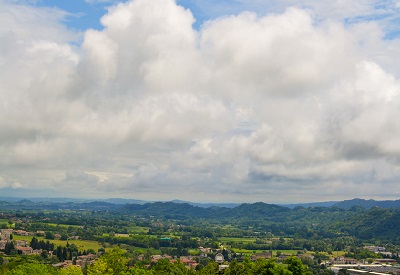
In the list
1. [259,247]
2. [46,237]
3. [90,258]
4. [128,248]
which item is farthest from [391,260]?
[46,237]

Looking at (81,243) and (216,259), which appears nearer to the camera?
(216,259)

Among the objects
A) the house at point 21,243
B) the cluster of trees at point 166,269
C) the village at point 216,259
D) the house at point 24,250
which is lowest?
the village at point 216,259

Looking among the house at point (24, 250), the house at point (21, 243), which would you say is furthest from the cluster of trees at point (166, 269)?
the house at point (21, 243)

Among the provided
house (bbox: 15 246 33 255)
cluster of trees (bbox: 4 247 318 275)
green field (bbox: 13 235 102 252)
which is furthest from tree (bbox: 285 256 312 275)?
green field (bbox: 13 235 102 252)

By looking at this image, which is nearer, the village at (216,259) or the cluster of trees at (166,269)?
the cluster of trees at (166,269)

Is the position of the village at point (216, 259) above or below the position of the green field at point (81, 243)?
below

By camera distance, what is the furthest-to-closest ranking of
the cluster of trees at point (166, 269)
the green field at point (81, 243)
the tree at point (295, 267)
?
the green field at point (81, 243)
the cluster of trees at point (166, 269)
the tree at point (295, 267)

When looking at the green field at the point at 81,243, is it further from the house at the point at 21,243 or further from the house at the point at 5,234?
the house at the point at 21,243

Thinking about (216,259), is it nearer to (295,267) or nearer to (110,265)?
(110,265)

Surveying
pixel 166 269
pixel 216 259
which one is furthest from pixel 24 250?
pixel 166 269

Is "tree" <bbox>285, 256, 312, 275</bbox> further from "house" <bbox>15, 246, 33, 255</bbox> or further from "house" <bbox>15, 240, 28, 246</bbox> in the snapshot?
"house" <bbox>15, 240, 28, 246</bbox>

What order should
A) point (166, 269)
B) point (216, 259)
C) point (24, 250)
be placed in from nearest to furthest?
1. point (166, 269)
2. point (24, 250)
3. point (216, 259)

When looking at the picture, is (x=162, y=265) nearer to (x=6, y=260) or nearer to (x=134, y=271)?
(x=134, y=271)
